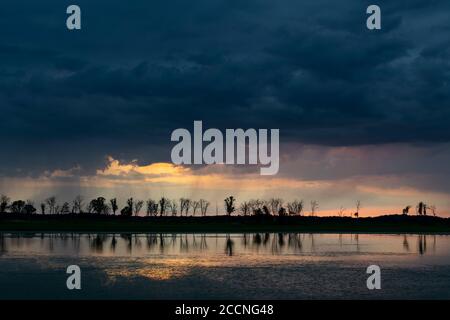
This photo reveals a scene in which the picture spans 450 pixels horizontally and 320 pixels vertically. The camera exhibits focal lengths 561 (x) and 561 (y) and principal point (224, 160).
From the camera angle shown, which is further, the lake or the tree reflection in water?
the tree reflection in water

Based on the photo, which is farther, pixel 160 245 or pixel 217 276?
pixel 160 245

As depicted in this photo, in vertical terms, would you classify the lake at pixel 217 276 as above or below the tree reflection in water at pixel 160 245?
above

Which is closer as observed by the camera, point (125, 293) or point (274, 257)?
point (125, 293)

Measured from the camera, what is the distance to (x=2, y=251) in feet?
190

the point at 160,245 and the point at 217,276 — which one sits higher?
the point at 217,276

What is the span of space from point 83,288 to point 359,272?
21.4m

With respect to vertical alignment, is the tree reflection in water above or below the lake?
below

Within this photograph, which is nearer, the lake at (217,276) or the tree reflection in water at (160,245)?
the lake at (217,276)

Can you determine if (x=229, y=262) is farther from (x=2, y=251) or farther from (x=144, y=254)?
(x=2, y=251)
